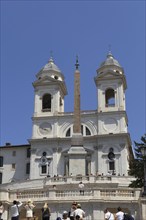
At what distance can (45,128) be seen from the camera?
3093 inches

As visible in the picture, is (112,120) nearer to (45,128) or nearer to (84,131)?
(84,131)

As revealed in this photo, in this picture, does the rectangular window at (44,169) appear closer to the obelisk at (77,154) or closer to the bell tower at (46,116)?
the bell tower at (46,116)

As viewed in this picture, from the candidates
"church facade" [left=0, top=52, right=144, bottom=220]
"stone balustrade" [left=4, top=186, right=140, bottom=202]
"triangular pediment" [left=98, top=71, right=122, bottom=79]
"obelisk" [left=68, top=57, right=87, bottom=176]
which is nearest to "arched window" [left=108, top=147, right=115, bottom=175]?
"church facade" [left=0, top=52, right=144, bottom=220]

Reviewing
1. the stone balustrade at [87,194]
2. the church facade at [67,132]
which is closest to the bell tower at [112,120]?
the church facade at [67,132]

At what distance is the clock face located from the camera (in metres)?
78.0

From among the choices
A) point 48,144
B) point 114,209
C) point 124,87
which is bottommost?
point 114,209

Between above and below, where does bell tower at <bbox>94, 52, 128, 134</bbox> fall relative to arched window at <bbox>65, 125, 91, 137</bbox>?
above

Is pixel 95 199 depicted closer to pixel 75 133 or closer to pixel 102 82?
pixel 75 133

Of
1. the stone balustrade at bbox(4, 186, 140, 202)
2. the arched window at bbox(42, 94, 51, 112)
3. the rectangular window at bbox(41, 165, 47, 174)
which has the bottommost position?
the stone balustrade at bbox(4, 186, 140, 202)

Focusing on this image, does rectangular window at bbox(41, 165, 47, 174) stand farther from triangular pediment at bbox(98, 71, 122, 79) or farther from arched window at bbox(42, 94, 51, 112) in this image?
triangular pediment at bbox(98, 71, 122, 79)

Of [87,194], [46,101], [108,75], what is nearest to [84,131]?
[46,101]

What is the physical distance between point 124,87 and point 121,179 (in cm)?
3158

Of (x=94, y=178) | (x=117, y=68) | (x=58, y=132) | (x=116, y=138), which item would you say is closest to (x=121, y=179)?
(x=94, y=178)

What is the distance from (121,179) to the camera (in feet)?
180
